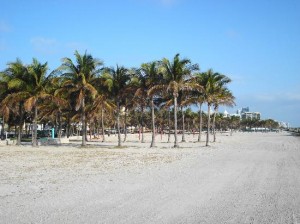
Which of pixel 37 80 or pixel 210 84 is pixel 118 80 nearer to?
pixel 37 80

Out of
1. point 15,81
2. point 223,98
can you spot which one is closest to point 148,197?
point 15,81

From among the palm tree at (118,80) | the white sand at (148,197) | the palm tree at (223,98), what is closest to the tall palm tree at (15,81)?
Result: the palm tree at (118,80)

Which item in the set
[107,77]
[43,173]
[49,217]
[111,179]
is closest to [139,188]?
[111,179]

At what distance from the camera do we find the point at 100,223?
691cm

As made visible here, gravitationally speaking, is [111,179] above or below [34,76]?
below

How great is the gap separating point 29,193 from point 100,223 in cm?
385

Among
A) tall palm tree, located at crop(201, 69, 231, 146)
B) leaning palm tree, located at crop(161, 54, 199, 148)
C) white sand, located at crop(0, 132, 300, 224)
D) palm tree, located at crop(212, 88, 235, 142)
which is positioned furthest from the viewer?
palm tree, located at crop(212, 88, 235, 142)

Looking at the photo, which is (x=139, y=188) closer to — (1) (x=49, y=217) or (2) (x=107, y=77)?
(1) (x=49, y=217)

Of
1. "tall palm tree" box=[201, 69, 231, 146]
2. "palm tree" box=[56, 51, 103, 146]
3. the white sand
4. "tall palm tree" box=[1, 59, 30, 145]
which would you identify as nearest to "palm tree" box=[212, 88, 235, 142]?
"tall palm tree" box=[201, 69, 231, 146]

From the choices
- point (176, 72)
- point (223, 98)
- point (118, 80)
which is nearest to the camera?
point (176, 72)

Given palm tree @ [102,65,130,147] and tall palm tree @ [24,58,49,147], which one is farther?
palm tree @ [102,65,130,147]

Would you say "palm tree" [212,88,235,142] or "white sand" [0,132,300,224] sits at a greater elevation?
"palm tree" [212,88,235,142]

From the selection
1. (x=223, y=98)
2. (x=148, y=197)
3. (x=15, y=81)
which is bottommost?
(x=148, y=197)

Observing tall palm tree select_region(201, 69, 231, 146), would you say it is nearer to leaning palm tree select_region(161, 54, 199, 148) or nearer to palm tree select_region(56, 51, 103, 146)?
leaning palm tree select_region(161, 54, 199, 148)
